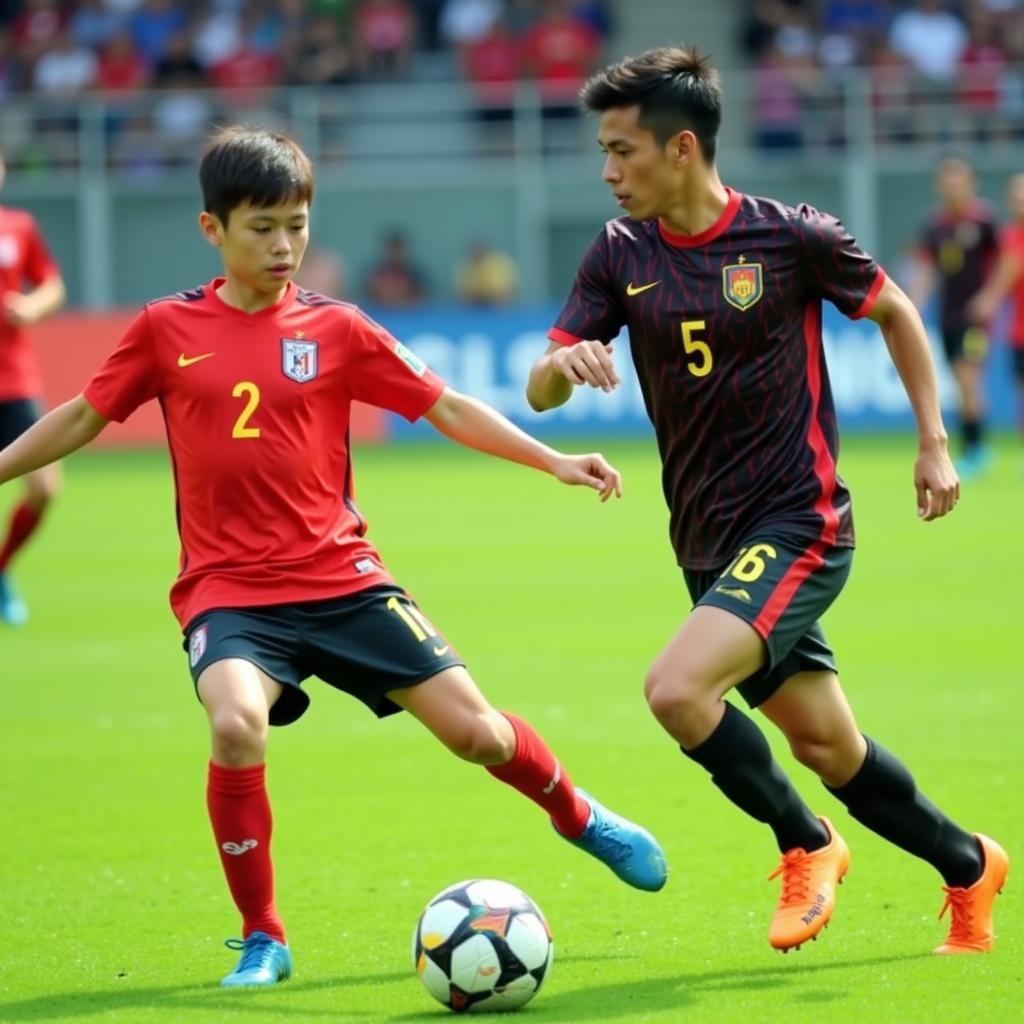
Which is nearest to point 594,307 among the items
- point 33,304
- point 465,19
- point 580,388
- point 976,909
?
point 976,909

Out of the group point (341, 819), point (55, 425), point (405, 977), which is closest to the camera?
point (405, 977)

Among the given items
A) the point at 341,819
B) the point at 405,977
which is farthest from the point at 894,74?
the point at 405,977

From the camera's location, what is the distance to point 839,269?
528cm

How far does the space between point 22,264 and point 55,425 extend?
273 inches

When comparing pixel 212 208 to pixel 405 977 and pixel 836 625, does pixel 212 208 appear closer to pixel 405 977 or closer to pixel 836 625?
pixel 405 977

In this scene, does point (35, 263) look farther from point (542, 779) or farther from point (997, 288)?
point (997, 288)

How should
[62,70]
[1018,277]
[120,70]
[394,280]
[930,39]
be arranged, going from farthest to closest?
1. [62,70]
2. [120,70]
3. [930,39]
4. [394,280]
5. [1018,277]

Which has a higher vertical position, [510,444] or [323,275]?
[510,444]

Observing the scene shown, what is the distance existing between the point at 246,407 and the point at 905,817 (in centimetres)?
206

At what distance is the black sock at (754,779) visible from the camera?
5070 mm

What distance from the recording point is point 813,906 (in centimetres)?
508

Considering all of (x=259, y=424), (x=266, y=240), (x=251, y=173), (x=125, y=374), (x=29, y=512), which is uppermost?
(x=251, y=173)

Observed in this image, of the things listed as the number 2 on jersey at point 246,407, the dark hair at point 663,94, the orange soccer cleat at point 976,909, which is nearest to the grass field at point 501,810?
the orange soccer cleat at point 976,909

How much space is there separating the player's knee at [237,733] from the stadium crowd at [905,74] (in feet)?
75.3
